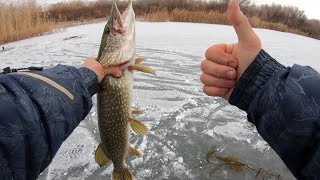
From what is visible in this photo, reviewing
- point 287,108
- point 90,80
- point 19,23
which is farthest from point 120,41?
point 19,23

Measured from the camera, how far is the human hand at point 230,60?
1.75 meters

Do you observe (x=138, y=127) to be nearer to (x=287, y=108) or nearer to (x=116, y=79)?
(x=116, y=79)

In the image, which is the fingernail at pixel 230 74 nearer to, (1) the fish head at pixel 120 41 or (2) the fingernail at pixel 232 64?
(2) the fingernail at pixel 232 64

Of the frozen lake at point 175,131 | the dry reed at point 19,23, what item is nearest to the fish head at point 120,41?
the frozen lake at point 175,131

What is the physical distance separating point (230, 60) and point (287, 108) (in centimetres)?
42

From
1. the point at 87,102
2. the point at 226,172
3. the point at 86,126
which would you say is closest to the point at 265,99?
the point at 87,102

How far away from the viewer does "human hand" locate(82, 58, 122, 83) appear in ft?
7.67

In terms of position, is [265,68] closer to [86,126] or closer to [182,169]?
[182,169]

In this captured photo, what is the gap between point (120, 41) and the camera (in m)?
2.41

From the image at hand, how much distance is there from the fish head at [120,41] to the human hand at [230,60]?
2.21 ft

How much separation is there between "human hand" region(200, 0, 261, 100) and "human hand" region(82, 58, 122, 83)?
0.70m

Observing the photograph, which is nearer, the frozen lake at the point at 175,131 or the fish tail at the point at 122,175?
the fish tail at the point at 122,175

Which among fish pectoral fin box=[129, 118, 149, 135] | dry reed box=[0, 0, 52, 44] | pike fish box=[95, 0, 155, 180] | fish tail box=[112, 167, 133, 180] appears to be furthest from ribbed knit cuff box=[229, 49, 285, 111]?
dry reed box=[0, 0, 52, 44]

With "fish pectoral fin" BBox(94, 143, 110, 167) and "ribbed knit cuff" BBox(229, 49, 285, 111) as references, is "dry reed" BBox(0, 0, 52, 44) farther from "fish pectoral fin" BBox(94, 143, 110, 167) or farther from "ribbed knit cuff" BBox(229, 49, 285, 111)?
"ribbed knit cuff" BBox(229, 49, 285, 111)
